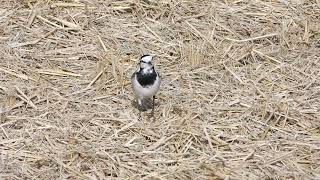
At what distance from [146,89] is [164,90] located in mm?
454

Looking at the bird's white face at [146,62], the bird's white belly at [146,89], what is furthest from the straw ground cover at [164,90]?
the bird's white face at [146,62]

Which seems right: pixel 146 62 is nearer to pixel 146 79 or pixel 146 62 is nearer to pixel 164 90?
pixel 146 79

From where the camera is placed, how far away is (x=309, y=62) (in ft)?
18.4

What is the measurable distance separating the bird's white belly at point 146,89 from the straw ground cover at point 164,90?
186 mm

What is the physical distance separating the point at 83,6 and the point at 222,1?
1.37 metres

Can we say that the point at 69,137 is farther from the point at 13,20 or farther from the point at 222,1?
the point at 222,1

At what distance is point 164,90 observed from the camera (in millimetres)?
5223

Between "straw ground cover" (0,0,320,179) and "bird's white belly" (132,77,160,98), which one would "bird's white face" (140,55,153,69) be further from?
"straw ground cover" (0,0,320,179)

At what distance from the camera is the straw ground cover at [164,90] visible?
4.39 meters

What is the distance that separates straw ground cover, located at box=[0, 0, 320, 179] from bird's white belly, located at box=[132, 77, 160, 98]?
19 centimetres

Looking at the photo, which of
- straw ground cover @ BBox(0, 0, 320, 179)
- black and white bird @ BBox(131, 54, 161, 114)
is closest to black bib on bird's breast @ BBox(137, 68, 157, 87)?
black and white bird @ BBox(131, 54, 161, 114)

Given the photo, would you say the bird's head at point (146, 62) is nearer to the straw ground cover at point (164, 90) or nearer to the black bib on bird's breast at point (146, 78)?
the black bib on bird's breast at point (146, 78)

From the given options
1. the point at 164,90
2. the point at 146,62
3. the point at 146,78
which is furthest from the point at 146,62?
the point at 164,90

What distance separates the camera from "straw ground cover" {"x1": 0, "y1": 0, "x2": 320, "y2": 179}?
173 inches
